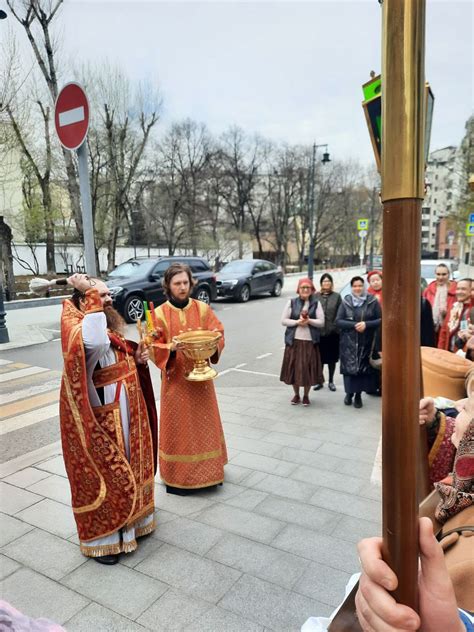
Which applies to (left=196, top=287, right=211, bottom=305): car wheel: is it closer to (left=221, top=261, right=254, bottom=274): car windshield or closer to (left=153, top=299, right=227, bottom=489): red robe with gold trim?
(left=221, top=261, right=254, bottom=274): car windshield

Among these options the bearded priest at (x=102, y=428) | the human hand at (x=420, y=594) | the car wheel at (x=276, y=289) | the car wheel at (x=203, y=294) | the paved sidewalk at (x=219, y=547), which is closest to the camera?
Answer: the human hand at (x=420, y=594)

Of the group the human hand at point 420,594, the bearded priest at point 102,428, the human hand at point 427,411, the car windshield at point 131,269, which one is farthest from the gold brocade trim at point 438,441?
the car windshield at point 131,269

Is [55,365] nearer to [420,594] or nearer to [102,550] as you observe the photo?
[102,550]

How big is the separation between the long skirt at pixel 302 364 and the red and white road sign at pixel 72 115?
156 inches

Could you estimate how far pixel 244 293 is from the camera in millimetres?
19781

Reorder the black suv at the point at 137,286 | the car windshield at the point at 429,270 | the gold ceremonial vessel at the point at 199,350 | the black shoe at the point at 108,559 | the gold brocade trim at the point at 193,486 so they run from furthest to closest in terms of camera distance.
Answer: the black suv at the point at 137,286 → the car windshield at the point at 429,270 → the gold brocade trim at the point at 193,486 → the gold ceremonial vessel at the point at 199,350 → the black shoe at the point at 108,559

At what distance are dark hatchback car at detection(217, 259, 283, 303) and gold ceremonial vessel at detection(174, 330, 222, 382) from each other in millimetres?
15529

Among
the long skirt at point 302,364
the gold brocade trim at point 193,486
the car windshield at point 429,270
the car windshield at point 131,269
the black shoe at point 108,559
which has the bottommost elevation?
the black shoe at point 108,559

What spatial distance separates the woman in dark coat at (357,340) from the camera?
6051 mm

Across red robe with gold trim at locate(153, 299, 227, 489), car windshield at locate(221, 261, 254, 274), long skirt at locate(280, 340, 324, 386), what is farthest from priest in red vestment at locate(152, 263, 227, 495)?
car windshield at locate(221, 261, 254, 274)

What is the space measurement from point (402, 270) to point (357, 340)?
5.59 meters

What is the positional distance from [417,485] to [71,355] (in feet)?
7.91

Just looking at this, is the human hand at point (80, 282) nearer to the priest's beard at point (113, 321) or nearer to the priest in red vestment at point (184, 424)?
Answer: the priest's beard at point (113, 321)

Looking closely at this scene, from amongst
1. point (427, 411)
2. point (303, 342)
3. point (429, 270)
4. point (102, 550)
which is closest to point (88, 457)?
point (102, 550)
